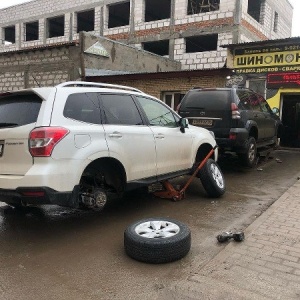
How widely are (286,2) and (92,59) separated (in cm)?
2096

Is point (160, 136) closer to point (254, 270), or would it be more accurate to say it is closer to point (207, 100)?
point (254, 270)

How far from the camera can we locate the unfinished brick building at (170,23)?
22.2 meters

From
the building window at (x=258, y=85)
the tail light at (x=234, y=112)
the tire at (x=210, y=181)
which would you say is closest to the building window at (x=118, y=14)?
the building window at (x=258, y=85)

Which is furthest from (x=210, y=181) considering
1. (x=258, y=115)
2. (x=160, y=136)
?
(x=258, y=115)

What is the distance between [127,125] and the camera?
4.46 metres

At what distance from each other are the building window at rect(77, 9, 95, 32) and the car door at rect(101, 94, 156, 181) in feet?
88.4

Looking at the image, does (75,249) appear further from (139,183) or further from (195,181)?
(195,181)

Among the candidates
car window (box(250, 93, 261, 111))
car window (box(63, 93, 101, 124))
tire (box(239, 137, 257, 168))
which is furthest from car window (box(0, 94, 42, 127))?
car window (box(250, 93, 261, 111))

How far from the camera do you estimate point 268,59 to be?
12.2m

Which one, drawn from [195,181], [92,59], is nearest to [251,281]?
[195,181]

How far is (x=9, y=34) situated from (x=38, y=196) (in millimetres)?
38192

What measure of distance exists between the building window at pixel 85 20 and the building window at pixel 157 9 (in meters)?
4.80

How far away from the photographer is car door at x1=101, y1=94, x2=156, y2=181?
13.7 feet

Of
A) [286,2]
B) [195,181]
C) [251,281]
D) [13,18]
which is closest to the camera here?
[251,281]
